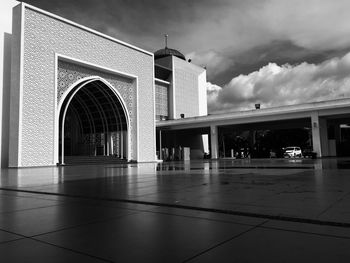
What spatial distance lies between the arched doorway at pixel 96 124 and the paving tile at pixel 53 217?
Answer: 26.3 metres

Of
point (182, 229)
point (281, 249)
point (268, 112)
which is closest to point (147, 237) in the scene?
point (182, 229)

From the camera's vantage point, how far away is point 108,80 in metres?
30.9

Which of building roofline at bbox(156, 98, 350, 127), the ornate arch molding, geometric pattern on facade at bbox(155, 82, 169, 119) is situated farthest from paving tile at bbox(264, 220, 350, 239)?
geometric pattern on facade at bbox(155, 82, 169, 119)

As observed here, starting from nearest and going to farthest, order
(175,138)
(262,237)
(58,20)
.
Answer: (262,237)
(58,20)
(175,138)

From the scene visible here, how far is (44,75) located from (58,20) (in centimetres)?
482

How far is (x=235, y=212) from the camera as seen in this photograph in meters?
3.71

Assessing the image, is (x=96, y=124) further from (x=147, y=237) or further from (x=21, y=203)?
(x=147, y=237)

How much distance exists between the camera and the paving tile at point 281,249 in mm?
2189

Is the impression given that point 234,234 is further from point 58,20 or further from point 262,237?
point 58,20

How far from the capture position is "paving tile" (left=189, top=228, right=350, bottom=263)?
219cm

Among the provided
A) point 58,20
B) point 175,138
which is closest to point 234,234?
point 58,20

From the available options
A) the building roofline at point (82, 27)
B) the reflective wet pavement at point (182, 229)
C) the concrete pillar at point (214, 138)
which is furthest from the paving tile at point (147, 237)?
the concrete pillar at point (214, 138)

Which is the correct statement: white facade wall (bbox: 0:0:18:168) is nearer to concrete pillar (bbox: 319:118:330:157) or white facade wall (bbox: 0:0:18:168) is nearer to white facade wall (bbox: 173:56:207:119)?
white facade wall (bbox: 173:56:207:119)

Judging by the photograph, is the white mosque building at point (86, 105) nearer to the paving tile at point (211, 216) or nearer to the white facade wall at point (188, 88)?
the white facade wall at point (188, 88)
